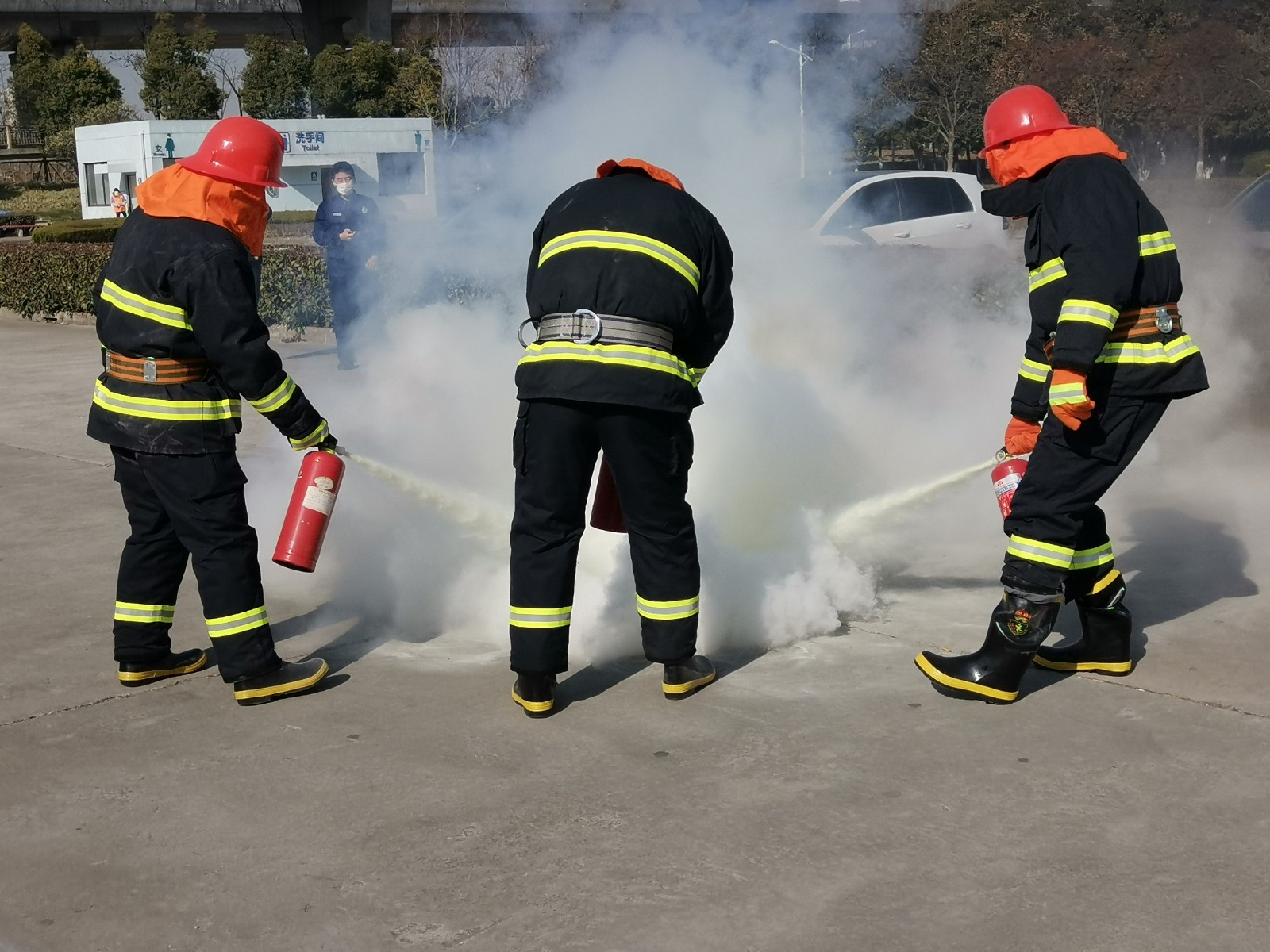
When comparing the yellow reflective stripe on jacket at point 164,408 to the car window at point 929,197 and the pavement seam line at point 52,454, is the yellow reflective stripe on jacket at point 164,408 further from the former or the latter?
the car window at point 929,197

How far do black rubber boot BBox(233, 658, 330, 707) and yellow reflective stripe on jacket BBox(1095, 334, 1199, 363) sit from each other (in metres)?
2.51

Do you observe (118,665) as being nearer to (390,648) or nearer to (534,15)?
(390,648)

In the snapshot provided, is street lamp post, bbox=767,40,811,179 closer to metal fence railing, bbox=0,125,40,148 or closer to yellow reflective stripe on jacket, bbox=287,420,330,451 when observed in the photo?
yellow reflective stripe on jacket, bbox=287,420,330,451

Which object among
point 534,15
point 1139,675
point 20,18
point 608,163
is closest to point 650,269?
point 608,163

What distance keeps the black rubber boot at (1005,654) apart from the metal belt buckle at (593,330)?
1.41 m

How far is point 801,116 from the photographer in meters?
5.77

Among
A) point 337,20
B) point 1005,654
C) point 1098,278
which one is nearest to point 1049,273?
point 1098,278

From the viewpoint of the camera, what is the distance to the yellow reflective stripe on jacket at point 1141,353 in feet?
12.4

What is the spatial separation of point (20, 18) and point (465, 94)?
169ft

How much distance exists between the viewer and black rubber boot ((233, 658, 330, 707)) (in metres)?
4.11

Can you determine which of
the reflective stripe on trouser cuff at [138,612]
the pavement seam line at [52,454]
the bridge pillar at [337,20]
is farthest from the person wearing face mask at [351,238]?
the bridge pillar at [337,20]

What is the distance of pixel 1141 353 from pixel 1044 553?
62 centimetres

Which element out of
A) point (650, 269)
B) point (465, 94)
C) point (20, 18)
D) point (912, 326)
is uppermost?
point (20, 18)

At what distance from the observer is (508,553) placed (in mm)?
4910
